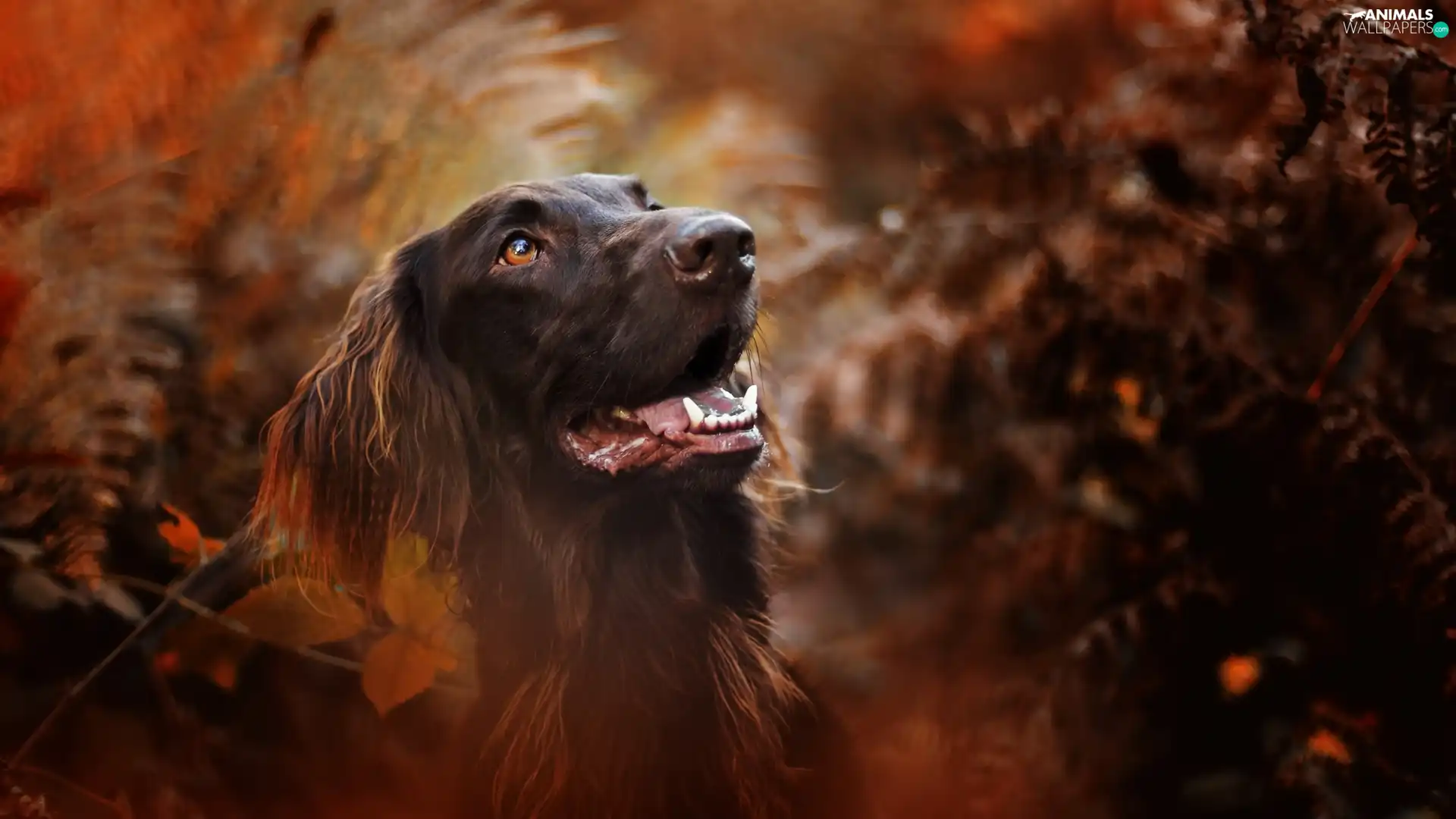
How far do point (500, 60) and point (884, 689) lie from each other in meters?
1.17

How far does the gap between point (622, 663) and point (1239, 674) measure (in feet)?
3.05

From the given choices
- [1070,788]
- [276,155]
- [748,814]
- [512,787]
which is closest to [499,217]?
[276,155]

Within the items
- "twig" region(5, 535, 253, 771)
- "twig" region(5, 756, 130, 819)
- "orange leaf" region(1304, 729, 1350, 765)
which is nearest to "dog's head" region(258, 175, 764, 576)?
"twig" region(5, 535, 253, 771)

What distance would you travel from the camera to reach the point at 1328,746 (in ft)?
4.92

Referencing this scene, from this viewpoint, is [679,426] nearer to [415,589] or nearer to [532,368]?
[532,368]

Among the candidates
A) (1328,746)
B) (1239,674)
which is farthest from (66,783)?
(1328,746)

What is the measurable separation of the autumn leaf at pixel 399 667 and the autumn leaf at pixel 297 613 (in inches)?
2.3

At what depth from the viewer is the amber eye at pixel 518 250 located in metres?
1.44

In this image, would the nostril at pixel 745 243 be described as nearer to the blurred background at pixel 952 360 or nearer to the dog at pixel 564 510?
the dog at pixel 564 510

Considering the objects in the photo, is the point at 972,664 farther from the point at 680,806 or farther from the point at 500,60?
the point at 500,60

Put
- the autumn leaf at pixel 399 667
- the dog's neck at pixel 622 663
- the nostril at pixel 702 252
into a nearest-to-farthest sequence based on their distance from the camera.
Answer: the nostril at pixel 702 252 → the dog's neck at pixel 622 663 → the autumn leaf at pixel 399 667

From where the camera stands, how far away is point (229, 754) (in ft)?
5.45

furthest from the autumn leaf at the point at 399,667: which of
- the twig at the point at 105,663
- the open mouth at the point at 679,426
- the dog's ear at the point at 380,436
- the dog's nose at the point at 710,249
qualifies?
the dog's nose at the point at 710,249

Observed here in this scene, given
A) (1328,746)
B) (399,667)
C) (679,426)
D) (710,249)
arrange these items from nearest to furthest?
1. (710,249)
2. (679,426)
3. (1328,746)
4. (399,667)
